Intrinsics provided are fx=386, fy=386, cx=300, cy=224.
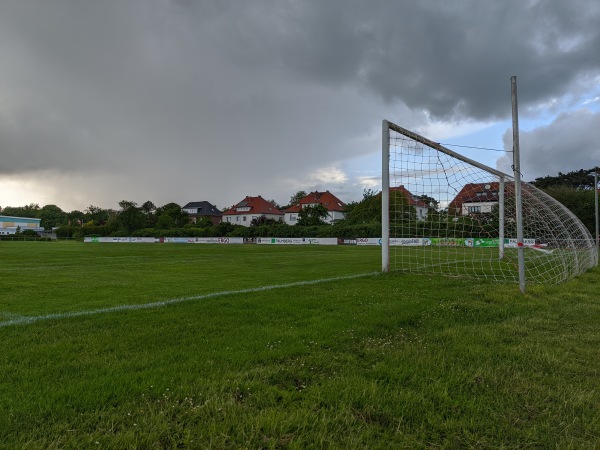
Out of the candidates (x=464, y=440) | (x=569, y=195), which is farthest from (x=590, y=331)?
(x=569, y=195)

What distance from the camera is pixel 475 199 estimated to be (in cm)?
1282

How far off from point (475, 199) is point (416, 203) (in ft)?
7.34

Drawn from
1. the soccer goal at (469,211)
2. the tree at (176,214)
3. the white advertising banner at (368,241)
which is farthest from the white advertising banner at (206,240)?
the soccer goal at (469,211)

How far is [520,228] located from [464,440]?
5.79m

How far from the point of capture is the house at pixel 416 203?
11.8 metres

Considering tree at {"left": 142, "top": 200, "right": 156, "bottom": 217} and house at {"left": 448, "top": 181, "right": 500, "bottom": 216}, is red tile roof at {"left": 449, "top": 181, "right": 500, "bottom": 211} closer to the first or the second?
house at {"left": 448, "top": 181, "right": 500, "bottom": 216}

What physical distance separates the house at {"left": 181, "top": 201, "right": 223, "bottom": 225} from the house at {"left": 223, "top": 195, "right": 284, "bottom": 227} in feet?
33.5

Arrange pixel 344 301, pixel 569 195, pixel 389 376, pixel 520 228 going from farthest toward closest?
pixel 569 195 < pixel 520 228 < pixel 344 301 < pixel 389 376

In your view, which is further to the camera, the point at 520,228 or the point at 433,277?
the point at 433,277

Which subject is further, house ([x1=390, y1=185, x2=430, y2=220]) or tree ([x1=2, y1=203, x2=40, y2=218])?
tree ([x1=2, y1=203, x2=40, y2=218])

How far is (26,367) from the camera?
3.32m

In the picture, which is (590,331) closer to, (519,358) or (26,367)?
(519,358)

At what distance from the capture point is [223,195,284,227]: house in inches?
3698

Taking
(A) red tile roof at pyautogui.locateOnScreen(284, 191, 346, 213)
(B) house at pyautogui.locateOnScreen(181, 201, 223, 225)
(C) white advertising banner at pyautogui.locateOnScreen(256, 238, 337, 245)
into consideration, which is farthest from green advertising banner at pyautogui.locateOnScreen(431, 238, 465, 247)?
(B) house at pyautogui.locateOnScreen(181, 201, 223, 225)
